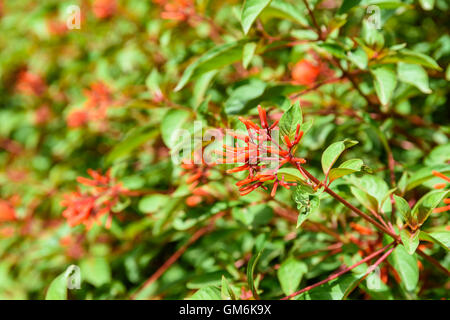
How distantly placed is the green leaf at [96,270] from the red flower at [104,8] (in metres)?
1.05

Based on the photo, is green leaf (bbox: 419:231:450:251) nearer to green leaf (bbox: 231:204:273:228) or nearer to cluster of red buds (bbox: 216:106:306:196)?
cluster of red buds (bbox: 216:106:306:196)

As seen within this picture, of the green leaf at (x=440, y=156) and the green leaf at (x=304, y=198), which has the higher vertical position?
the green leaf at (x=440, y=156)

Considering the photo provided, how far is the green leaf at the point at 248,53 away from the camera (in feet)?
2.97

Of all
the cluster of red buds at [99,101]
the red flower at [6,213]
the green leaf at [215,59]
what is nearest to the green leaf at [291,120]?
the green leaf at [215,59]

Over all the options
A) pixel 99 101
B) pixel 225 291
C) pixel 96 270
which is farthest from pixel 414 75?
pixel 96 270

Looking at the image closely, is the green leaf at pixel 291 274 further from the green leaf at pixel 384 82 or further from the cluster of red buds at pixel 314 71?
the cluster of red buds at pixel 314 71

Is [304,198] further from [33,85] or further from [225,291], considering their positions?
[33,85]

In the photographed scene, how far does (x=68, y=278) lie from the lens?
1.00 m

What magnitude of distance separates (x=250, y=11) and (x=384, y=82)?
1.16 feet

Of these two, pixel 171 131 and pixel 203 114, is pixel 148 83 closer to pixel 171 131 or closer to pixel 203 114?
pixel 171 131

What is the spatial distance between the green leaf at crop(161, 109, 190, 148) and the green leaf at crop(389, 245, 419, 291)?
57 cm

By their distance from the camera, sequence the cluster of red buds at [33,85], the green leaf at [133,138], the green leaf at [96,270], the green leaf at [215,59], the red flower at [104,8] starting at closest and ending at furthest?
the green leaf at [215,59] → the green leaf at [133,138] → the green leaf at [96,270] → the red flower at [104,8] → the cluster of red buds at [33,85]

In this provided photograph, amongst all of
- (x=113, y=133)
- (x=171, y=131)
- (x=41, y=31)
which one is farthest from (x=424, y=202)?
(x=41, y=31)
